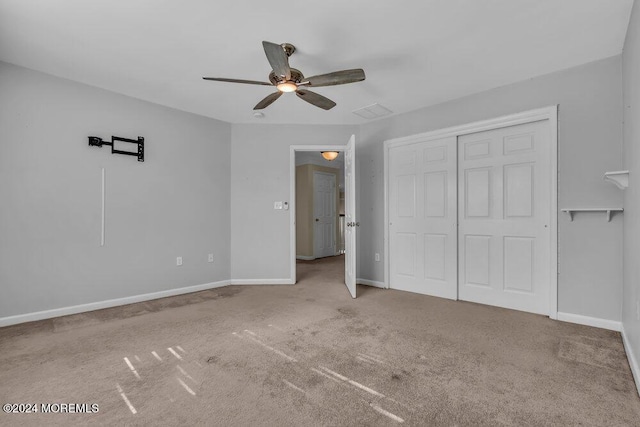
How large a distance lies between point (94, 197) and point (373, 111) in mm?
3536

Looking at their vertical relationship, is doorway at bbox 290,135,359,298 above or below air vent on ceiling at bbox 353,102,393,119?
below

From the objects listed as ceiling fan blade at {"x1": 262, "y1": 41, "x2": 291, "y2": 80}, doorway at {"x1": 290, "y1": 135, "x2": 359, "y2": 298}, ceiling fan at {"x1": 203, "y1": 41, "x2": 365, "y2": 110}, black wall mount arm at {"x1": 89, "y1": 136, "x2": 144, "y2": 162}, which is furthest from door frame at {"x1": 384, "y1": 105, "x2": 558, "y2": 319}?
black wall mount arm at {"x1": 89, "y1": 136, "x2": 144, "y2": 162}

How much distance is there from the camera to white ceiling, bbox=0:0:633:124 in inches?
82.0

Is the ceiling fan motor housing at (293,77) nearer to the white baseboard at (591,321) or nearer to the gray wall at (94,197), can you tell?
the gray wall at (94,197)

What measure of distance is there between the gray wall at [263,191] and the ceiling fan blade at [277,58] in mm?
2294

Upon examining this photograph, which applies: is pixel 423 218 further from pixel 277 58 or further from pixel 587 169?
pixel 277 58

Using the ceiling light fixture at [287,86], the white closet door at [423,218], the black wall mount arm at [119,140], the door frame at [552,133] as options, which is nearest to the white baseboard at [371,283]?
the white closet door at [423,218]

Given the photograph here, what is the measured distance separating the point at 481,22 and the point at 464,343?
2.47m

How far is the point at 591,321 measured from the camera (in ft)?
8.98

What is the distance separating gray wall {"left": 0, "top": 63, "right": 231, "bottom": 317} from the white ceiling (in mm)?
396

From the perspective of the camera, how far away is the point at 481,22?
87.4 inches

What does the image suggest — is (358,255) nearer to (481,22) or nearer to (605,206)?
(605,206)

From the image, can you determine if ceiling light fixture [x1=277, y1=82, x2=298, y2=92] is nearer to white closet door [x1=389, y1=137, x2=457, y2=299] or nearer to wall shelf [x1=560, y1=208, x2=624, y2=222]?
white closet door [x1=389, y1=137, x2=457, y2=299]

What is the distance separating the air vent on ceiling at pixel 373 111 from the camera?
12.8ft
